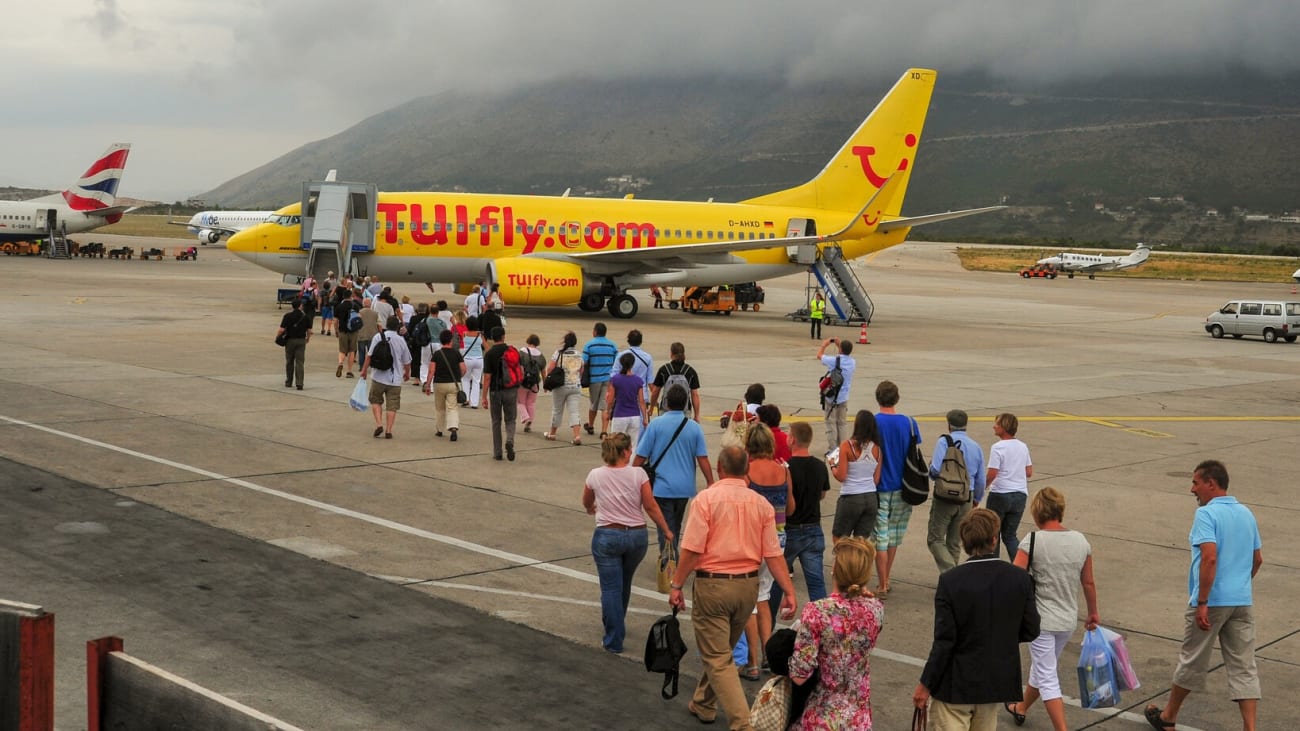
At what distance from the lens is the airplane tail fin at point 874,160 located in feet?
146

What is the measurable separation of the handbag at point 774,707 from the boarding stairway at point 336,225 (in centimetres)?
3307

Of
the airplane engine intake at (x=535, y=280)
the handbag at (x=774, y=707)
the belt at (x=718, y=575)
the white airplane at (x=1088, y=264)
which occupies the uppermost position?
the white airplane at (x=1088, y=264)

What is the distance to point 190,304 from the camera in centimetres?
3888

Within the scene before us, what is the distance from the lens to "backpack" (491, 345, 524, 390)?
1598 centimetres

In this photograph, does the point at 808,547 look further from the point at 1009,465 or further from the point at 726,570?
the point at 1009,465

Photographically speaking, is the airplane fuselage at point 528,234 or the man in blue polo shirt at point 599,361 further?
the airplane fuselage at point 528,234

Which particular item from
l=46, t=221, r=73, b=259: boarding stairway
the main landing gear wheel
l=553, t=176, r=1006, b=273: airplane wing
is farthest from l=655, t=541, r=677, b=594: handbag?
l=46, t=221, r=73, b=259: boarding stairway

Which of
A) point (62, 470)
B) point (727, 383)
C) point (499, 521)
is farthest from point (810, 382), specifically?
point (62, 470)

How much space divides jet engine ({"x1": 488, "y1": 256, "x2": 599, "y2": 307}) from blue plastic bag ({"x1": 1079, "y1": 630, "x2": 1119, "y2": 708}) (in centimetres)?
3081

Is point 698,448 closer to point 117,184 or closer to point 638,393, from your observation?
point 638,393

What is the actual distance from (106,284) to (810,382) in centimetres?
3182

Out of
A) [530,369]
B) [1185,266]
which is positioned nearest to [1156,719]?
[530,369]

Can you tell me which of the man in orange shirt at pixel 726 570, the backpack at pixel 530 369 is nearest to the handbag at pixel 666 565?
the man in orange shirt at pixel 726 570

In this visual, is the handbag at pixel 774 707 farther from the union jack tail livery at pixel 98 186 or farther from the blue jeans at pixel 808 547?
the union jack tail livery at pixel 98 186
